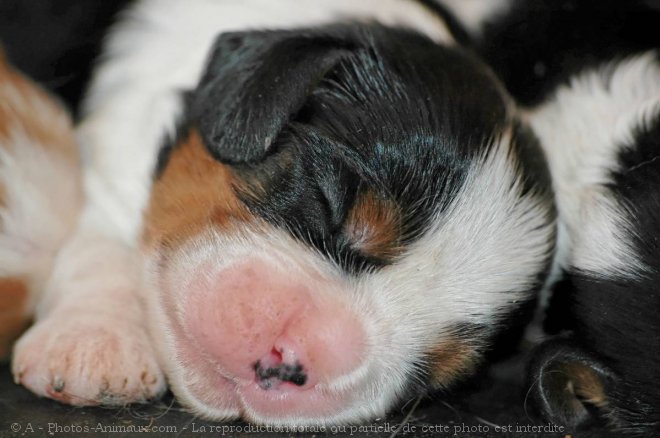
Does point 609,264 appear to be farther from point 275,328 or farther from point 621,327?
point 275,328

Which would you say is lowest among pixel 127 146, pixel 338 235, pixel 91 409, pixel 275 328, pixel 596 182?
pixel 91 409

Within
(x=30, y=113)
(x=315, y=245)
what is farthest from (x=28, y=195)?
(x=315, y=245)

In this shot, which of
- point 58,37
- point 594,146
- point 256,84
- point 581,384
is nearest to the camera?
point 256,84

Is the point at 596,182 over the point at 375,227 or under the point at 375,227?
Answer: over

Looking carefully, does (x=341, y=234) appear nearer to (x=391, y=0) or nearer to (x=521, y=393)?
(x=521, y=393)

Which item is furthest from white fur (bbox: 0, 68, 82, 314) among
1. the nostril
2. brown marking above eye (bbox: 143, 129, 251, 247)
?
the nostril

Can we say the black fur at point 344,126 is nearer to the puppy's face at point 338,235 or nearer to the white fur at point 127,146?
the puppy's face at point 338,235
